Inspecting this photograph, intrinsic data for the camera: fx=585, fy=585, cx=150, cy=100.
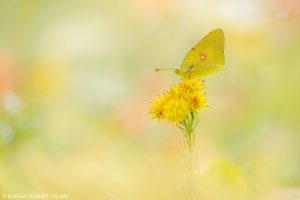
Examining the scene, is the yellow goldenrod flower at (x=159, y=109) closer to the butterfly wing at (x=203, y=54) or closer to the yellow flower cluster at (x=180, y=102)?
the yellow flower cluster at (x=180, y=102)

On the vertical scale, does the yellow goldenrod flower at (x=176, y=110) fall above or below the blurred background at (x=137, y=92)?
below

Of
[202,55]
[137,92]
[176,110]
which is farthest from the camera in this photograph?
[137,92]

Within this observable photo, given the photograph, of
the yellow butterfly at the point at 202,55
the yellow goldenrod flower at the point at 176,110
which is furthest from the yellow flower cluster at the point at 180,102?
the yellow butterfly at the point at 202,55

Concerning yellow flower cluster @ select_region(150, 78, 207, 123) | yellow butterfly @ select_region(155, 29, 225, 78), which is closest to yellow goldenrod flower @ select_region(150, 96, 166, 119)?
yellow flower cluster @ select_region(150, 78, 207, 123)

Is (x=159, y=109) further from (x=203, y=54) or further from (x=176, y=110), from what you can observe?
(x=203, y=54)

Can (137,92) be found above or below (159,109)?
above

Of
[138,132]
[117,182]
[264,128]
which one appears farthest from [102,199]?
[264,128]

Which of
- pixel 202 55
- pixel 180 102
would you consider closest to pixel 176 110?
pixel 180 102
